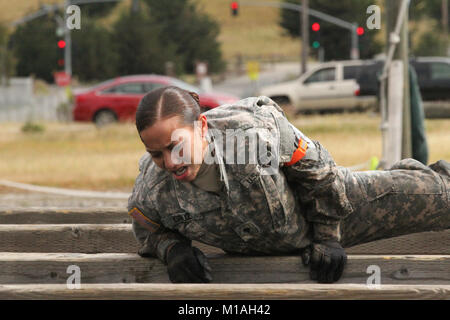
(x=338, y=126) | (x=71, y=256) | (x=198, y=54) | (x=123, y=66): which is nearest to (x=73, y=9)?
(x=71, y=256)

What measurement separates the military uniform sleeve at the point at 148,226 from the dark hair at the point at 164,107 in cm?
33

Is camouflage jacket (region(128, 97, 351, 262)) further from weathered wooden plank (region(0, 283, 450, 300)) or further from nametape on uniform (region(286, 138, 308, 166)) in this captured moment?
weathered wooden plank (region(0, 283, 450, 300))

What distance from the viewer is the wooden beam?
2320 millimetres

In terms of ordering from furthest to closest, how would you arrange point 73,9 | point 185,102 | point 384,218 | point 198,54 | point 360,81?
1. point 198,54
2. point 360,81
3. point 73,9
4. point 384,218
5. point 185,102

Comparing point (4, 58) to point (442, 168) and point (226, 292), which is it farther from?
point (226, 292)

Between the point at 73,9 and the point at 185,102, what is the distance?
14.6ft

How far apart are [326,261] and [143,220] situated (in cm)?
64

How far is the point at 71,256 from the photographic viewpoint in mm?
2877

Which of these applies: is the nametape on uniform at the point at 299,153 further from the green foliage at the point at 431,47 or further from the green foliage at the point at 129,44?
the green foliage at the point at 431,47

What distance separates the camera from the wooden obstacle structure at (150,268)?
2344mm

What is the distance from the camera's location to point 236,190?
2.68 m

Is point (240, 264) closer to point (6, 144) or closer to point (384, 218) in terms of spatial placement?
point (384, 218)
